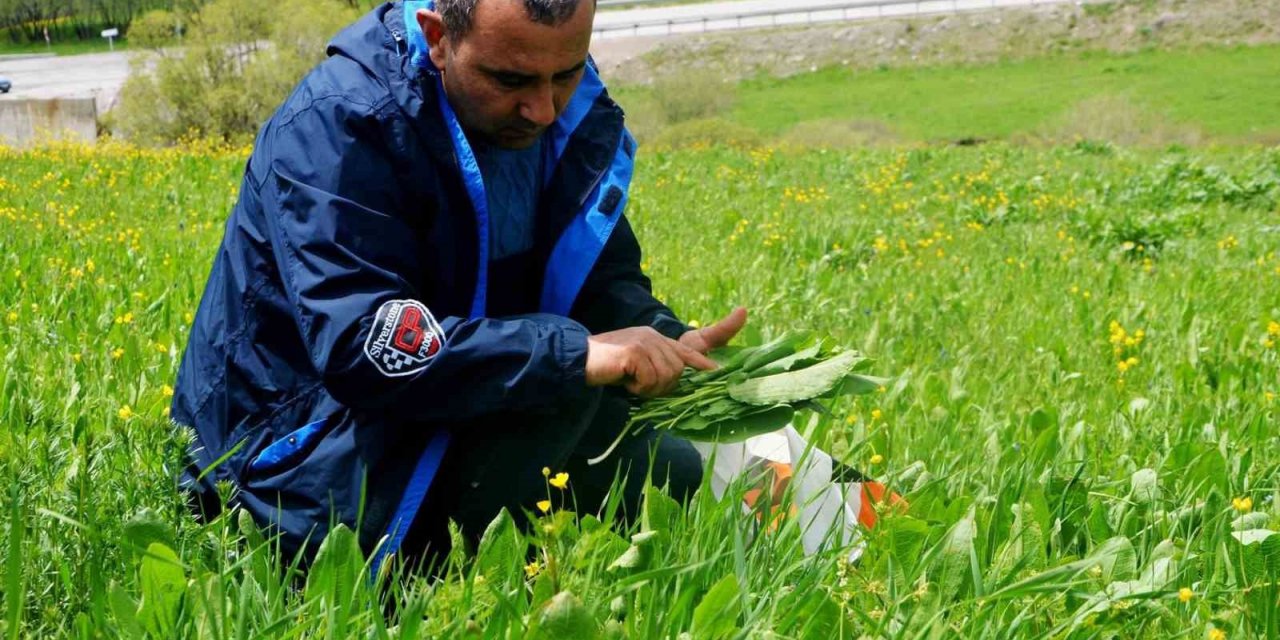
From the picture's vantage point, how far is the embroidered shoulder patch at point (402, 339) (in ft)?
8.01

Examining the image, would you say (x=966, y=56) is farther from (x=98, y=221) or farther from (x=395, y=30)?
(x=395, y=30)

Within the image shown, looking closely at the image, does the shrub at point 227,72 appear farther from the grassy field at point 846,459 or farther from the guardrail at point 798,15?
the guardrail at point 798,15

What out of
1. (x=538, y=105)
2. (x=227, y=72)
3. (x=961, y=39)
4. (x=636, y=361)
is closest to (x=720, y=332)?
(x=636, y=361)

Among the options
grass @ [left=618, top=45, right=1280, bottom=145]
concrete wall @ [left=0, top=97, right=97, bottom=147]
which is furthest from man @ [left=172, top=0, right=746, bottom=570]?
grass @ [left=618, top=45, right=1280, bottom=145]

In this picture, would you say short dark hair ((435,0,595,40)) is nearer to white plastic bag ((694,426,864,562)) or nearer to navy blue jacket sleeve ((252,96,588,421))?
navy blue jacket sleeve ((252,96,588,421))

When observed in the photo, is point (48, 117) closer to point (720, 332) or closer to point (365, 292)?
point (720, 332)

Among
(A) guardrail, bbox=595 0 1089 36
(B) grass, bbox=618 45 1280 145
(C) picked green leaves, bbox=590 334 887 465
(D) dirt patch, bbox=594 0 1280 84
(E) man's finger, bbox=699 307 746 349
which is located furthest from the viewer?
(A) guardrail, bbox=595 0 1089 36

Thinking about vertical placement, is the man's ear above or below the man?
above

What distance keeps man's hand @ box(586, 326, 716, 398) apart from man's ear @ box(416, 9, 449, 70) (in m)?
0.64

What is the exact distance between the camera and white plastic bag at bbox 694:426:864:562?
284cm

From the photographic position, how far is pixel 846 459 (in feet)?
9.89

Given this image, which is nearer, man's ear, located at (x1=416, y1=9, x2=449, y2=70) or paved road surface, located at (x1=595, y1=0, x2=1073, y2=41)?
man's ear, located at (x1=416, y1=9, x2=449, y2=70)

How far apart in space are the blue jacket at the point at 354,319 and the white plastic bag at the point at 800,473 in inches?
19.9

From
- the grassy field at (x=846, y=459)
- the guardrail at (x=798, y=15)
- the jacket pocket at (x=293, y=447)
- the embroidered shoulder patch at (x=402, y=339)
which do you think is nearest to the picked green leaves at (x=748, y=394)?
the grassy field at (x=846, y=459)
